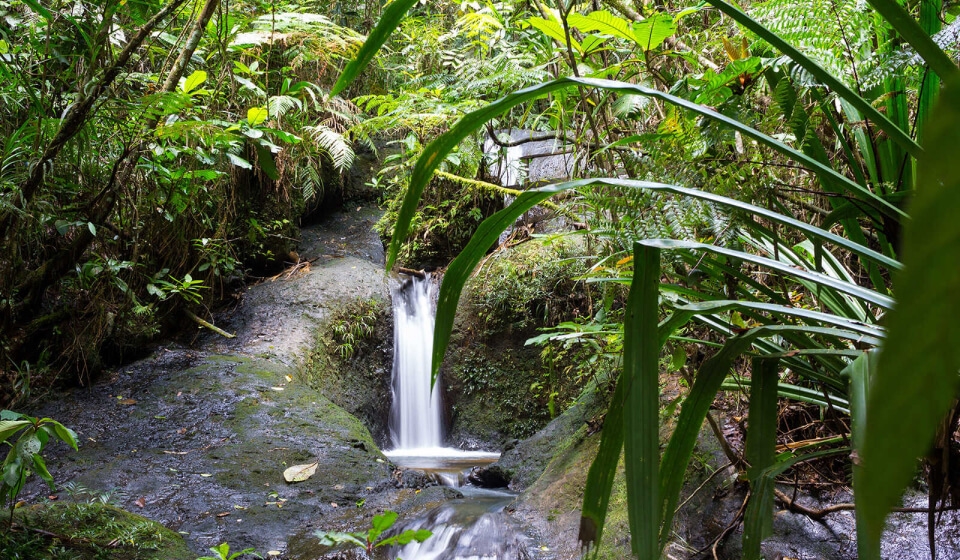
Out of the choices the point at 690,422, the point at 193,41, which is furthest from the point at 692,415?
the point at 193,41

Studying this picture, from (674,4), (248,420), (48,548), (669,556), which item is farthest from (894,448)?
(248,420)

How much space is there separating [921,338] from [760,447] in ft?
2.79

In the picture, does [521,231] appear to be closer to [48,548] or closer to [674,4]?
[674,4]

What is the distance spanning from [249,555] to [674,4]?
137 inches

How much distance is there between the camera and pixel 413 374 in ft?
19.9

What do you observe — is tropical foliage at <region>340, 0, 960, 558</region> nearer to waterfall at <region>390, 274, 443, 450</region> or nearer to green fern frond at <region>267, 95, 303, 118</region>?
green fern frond at <region>267, 95, 303, 118</region>

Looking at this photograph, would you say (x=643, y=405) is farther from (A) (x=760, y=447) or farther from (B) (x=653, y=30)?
(B) (x=653, y=30)

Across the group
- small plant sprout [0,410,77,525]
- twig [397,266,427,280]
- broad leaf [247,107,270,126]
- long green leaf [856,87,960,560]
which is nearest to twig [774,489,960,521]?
long green leaf [856,87,960,560]

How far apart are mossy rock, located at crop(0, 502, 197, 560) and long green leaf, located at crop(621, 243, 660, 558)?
2025 mm

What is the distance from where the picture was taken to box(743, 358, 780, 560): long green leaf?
92 centimetres

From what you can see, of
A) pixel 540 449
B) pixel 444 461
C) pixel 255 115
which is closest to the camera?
pixel 255 115

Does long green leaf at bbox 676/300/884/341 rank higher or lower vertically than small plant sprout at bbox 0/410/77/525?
higher

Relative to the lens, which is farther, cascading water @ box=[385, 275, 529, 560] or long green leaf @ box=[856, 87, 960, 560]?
cascading water @ box=[385, 275, 529, 560]

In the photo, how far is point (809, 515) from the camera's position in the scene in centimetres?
214
